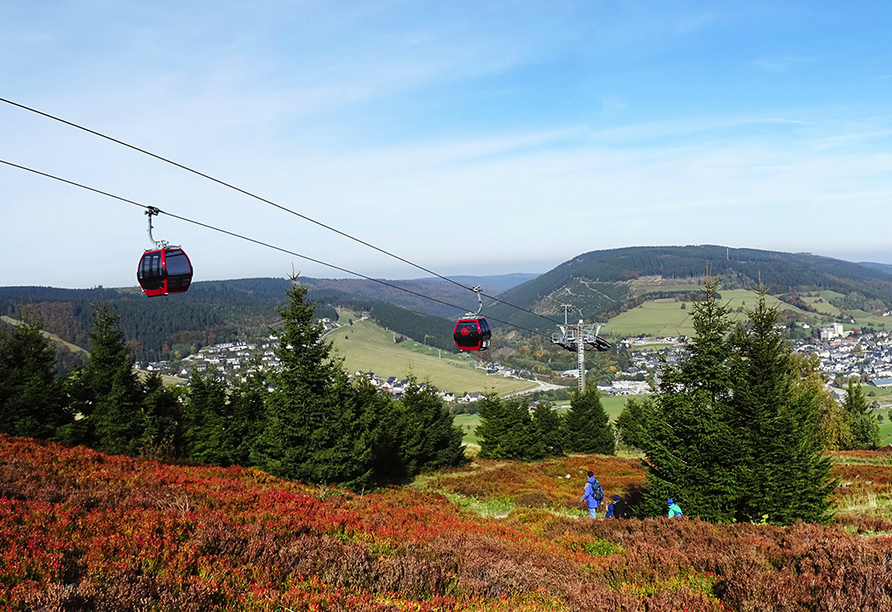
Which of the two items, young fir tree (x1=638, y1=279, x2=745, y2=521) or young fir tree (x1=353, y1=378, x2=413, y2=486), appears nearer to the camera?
young fir tree (x1=638, y1=279, x2=745, y2=521)

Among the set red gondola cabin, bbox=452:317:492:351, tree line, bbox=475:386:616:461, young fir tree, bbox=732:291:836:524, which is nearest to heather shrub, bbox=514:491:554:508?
red gondola cabin, bbox=452:317:492:351

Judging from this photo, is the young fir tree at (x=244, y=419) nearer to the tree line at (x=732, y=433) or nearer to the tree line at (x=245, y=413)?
the tree line at (x=245, y=413)

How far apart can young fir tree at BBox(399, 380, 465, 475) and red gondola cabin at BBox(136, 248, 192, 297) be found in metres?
21.6

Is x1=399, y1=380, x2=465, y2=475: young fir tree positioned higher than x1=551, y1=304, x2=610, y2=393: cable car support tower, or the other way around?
x1=551, y1=304, x2=610, y2=393: cable car support tower

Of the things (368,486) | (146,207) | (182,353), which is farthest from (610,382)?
(146,207)

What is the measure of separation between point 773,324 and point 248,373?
88.9 feet

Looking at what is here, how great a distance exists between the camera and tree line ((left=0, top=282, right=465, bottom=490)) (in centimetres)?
2233

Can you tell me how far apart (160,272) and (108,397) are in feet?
56.9

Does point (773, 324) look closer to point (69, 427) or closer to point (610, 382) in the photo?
point (69, 427)

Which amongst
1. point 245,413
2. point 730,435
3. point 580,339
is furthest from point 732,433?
point 580,339

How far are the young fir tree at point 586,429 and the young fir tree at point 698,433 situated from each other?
3568 cm

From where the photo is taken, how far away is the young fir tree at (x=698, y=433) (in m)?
14.5

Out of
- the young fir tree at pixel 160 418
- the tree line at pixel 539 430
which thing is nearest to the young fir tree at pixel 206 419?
the young fir tree at pixel 160 418

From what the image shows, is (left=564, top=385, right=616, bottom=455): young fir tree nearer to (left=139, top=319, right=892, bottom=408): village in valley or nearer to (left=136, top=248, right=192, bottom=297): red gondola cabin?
(left=136, top=248, right=192, bottom=297): red gondola cabin
